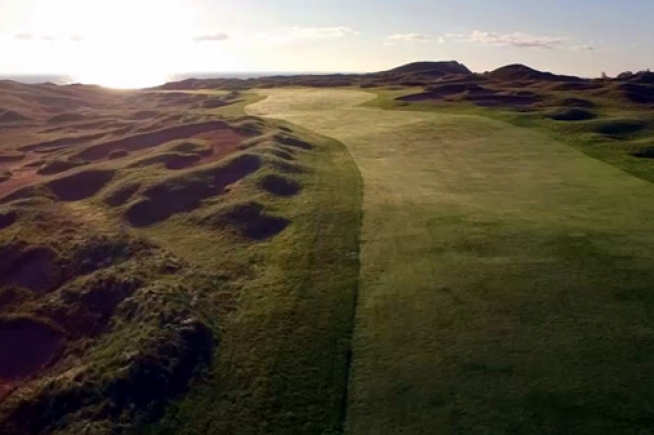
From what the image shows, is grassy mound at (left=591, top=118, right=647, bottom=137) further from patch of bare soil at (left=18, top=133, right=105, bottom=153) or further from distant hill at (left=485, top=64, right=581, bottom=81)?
distant hill at (left=485, top=64, right=581, bottom=81)

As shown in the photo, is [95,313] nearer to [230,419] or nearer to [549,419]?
[230,419]

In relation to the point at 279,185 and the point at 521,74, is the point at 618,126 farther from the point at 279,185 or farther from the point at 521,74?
the point at 521,74

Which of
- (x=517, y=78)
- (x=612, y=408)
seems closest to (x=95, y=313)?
(x=612, y=408)

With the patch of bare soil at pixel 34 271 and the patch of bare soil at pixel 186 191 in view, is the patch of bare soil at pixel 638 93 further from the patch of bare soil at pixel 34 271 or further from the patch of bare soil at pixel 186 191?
the patch of bare soil at pixel 34 271

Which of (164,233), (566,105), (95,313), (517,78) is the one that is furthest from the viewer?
(517,78)

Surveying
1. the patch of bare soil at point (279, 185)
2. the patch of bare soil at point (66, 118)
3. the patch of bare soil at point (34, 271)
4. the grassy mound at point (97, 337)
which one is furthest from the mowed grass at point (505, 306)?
the patch of bare soil at point (66, 118)

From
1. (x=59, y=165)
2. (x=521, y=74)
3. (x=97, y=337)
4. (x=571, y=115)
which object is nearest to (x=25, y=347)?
(x=97, y=337)
